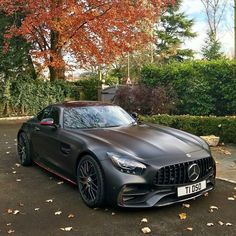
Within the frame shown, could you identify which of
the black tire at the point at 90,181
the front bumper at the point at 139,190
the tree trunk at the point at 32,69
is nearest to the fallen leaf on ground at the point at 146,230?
the front bumper at the point at 139,190

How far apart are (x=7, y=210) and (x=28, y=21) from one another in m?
13.4

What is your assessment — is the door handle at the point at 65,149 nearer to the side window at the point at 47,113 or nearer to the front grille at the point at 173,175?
the side window at the point at 47,113

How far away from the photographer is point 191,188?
4863 mm

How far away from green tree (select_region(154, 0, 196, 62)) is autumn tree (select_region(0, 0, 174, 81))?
67.9 feet

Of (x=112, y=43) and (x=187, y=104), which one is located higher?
(x=112, y=43)

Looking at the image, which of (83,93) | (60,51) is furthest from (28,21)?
(83,93)

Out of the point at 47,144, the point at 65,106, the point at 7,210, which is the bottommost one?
the point at 7,210

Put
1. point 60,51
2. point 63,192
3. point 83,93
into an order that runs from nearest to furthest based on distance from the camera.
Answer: point 63,192
point 60,51
point 83,93

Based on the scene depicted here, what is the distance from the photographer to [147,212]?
4848 millimetres

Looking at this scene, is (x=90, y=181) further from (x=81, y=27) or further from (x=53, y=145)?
(x=81, y=27)

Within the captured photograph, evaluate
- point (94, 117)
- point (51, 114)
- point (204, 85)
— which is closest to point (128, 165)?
point (94, 117)

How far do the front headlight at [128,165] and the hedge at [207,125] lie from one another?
17.5ft

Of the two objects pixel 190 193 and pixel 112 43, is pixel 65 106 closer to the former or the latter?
pixel 190 193

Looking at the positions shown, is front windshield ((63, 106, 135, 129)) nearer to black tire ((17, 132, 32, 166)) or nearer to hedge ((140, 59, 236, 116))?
black tire ((17, 132, 32, 166))
